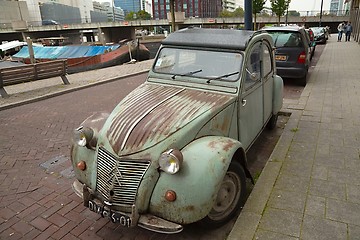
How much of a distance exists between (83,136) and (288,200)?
2.40 metres

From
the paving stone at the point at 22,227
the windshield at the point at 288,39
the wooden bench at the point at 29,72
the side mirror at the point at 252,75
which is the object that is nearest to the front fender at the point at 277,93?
the side mirror at the point at 252,75

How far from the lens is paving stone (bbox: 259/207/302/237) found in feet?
9.10

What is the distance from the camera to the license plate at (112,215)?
252cm

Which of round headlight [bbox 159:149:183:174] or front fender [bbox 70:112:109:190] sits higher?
round headlight [bbox 159:149:183:174]

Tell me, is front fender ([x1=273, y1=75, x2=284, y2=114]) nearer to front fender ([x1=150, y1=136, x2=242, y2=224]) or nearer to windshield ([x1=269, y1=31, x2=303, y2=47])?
front fender ([x1=150, y1=136, x2=242, y2=224])

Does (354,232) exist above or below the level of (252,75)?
below

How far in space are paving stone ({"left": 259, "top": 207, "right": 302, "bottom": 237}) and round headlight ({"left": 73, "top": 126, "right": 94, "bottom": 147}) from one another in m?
2.00

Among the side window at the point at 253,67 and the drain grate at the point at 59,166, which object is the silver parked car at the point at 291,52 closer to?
the side window at the point at 253,67

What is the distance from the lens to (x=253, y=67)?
3947 mm

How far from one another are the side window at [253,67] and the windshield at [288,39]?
5.28 m

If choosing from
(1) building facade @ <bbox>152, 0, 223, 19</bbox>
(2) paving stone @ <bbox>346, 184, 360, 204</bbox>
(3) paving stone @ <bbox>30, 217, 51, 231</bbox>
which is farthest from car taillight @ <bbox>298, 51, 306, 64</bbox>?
(1) building facade @ <bbox>152, 0, 223, 19</bbox>

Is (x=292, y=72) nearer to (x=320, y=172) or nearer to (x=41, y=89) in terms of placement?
(x=320, y=172)

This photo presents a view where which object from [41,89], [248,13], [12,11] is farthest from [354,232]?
[12,11]

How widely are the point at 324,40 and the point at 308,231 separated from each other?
2848cm
